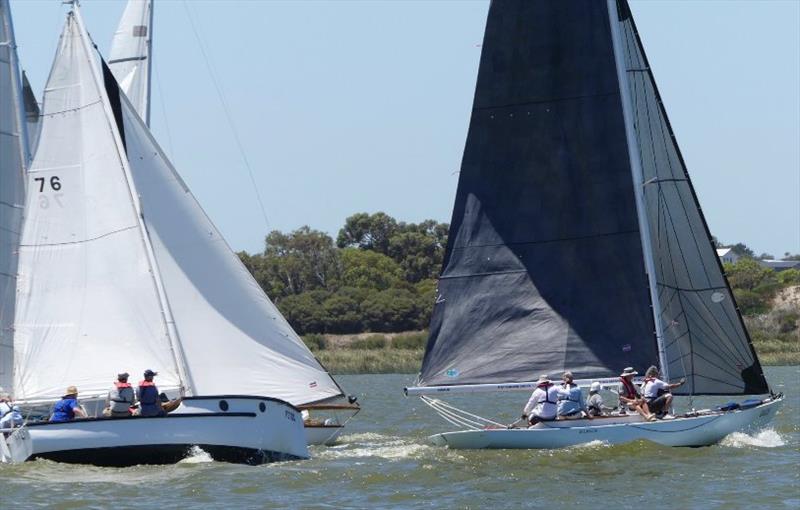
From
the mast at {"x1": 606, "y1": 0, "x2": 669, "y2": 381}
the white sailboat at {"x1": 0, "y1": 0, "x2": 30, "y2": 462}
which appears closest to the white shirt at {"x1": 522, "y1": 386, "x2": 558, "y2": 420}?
the mast at {"x1": 606, "y1": 0, "x2": 669, "y2": 381}

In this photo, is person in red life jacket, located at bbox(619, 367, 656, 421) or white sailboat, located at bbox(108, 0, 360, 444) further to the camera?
white sailboat, located at bbox(108, 0, 360, 444)

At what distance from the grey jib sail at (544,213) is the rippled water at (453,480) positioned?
212cm

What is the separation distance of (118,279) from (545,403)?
7.59 meters

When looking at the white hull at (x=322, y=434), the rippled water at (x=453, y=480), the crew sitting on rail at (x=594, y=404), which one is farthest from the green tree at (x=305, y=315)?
the crew sitting on rail at (x=594, y=404)

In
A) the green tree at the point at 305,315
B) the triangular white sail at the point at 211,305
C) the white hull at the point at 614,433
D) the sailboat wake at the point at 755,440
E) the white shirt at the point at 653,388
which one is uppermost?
the green tree at the point at 305,315

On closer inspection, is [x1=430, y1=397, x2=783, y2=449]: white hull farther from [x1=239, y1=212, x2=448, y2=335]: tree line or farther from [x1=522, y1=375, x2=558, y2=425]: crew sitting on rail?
[x1=239, y1=212, x2=448, y2=335]: tree line

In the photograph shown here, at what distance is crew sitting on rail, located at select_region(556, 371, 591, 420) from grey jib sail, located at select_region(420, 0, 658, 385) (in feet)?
3.52

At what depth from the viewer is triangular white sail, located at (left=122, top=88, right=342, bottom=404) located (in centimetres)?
2922

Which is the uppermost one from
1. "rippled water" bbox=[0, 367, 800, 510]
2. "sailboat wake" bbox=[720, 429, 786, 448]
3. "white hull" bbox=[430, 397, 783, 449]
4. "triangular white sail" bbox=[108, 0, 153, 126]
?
"triangular white sail" bbox=[108, 0, 153, 126]

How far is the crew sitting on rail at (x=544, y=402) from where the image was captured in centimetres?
2753

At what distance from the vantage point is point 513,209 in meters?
29.2

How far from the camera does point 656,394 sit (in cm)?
2758

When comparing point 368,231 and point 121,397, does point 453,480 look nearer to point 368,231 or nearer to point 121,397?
point 121,397

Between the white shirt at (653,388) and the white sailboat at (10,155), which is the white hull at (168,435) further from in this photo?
the white shirt at (653,388)
